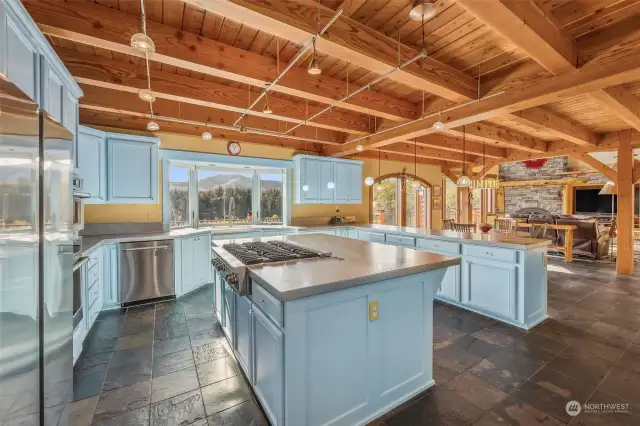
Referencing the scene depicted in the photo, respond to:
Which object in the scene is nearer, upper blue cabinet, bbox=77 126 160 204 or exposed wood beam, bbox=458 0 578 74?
exposed wood beam, bbox=458 0 578 74

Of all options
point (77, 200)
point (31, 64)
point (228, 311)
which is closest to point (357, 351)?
point (228, 311)

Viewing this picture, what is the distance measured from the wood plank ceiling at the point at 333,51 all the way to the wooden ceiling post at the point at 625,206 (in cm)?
166

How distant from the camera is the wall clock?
4.94m

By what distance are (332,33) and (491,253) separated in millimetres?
2791

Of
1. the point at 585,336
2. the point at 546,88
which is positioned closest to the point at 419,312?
the point at 585,336

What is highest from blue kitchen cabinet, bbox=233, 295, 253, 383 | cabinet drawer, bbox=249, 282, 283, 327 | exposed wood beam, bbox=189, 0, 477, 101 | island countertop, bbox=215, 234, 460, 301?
exposed wood beam, bbox=189, 0, 477, 101

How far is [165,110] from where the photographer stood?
12.4 ft

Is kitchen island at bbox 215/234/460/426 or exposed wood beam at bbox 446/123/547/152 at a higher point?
exposed wood beam at bbox 446/123/547/152

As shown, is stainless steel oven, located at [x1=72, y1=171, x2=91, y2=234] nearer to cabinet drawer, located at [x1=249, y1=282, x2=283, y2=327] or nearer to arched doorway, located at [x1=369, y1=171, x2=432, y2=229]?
cabinet drawer, located at [x1=249, y1=282, x2=283, y2=327]

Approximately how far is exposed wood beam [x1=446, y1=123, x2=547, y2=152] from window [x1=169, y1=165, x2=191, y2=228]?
4.41 metres

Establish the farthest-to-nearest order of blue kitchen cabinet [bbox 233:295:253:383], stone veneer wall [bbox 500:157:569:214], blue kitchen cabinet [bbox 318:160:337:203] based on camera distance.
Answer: stone veneer wall [bbox 500:157:569:214]
blue kitchen cabinet [bbox 318:160:337:203]
blue kitchen cabinet [bbox 233:295:253:383]

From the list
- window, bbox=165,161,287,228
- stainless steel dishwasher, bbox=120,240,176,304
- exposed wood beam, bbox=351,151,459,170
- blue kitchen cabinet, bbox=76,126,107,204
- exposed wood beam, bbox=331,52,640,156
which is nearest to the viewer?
exposed wood beam, bbox=331,52,640,156

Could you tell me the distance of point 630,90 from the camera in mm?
3434

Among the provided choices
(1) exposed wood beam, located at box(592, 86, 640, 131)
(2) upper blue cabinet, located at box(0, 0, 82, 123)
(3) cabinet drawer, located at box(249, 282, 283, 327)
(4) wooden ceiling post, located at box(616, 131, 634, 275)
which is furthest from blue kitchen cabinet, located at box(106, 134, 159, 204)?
(4) wooden ceiling post, located at box(616, 131, 634, 275)
